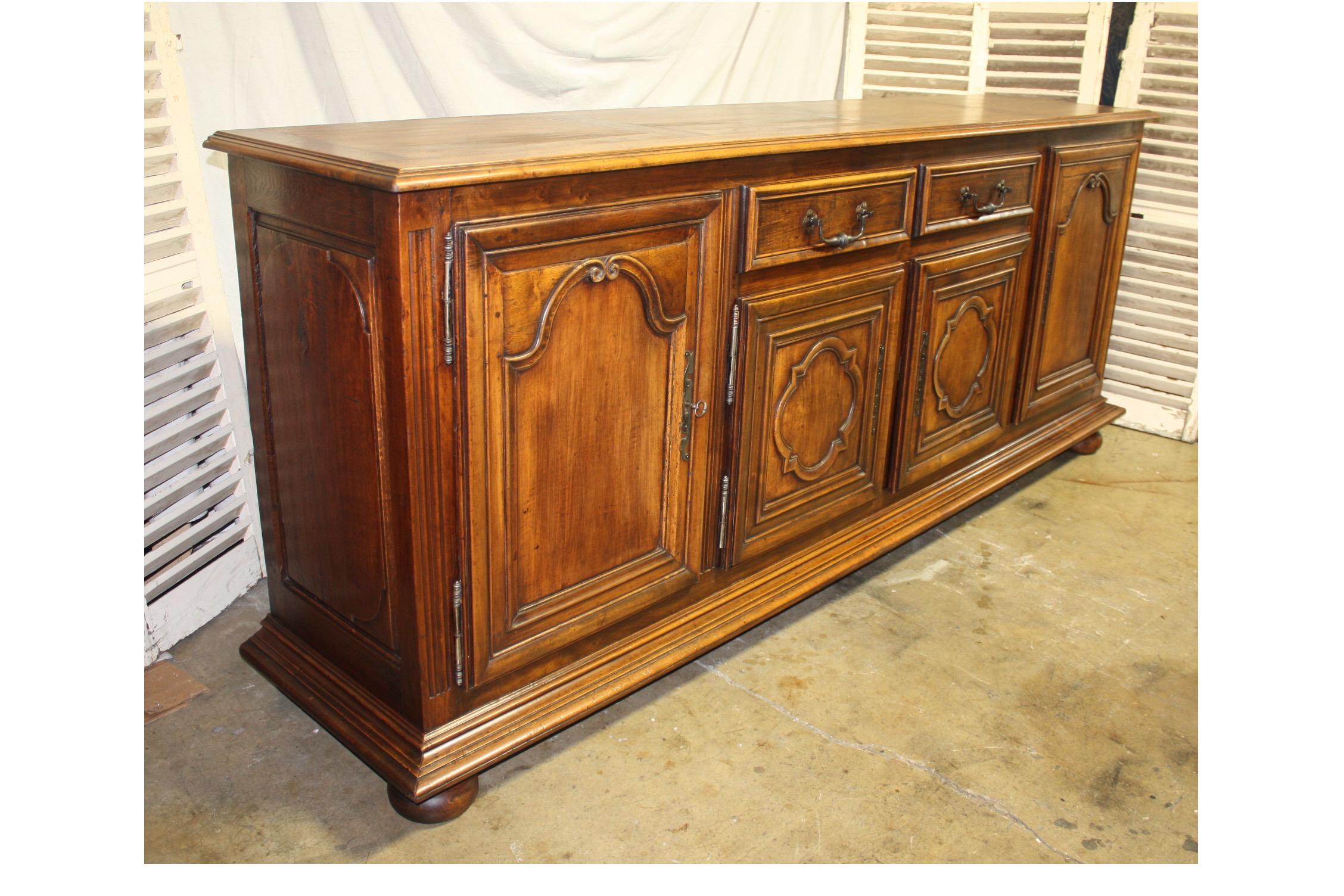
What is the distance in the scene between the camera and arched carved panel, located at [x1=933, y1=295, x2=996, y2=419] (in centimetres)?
240

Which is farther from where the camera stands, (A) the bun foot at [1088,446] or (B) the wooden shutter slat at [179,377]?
(A) the bun foot at [1088,446]

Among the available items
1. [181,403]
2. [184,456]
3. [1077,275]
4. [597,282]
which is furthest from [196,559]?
[1077,275]

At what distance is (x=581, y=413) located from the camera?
5.49ft

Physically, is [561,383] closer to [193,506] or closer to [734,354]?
[734,354]

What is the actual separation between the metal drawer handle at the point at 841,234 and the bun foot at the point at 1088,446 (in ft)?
4.86

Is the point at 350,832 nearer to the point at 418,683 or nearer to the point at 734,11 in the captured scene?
the point at 418,683

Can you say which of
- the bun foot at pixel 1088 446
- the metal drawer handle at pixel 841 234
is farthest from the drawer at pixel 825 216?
the bun foot at pixel 1088 446

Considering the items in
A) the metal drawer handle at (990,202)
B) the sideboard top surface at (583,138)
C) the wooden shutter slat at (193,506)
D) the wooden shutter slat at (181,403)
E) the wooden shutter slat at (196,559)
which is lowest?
the wooden shutter slat at (196,559)

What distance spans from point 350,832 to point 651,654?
1.85ft

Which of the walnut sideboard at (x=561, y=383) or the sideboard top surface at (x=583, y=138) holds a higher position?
the sideboard top surface at (x=583, y=138)

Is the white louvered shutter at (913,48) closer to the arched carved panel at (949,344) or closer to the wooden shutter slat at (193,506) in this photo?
the arched carved panel at (949,344)

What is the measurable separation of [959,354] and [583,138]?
3.67 ft

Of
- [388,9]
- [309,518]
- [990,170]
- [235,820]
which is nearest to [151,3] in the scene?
[388,9]

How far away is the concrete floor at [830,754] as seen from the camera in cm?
166
